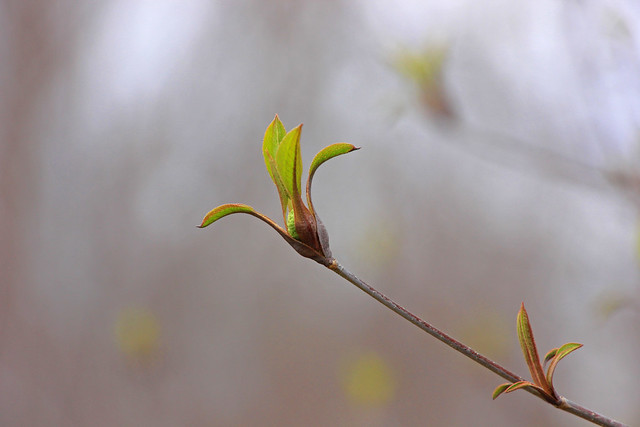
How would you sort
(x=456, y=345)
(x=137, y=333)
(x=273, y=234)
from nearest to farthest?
(x=456, y=345) → (x=137, y=333) → (x=273, y=234)

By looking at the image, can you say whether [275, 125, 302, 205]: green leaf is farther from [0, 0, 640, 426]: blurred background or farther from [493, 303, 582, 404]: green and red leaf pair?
[0, 0, 640, 426]: blurred background

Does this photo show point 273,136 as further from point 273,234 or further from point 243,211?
point 273,234

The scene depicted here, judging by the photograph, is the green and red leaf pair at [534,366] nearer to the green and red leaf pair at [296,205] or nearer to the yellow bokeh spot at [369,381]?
the green and red leaf pair at [296,205]

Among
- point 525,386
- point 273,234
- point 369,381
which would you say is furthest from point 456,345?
point 273,234

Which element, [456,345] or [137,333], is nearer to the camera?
[456,345]

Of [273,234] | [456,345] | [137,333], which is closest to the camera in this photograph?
[456,345]

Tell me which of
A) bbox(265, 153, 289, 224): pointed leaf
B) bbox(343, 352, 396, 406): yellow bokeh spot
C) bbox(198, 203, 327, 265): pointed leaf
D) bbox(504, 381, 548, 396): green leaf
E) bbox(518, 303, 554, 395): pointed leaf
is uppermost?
bbox(265, 153, 289, 224): pointed leaf

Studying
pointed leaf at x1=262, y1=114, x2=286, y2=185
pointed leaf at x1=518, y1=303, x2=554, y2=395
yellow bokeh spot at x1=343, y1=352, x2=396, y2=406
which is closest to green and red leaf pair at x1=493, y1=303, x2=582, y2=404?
pointed leaf at x1=518, y1=303, x2=554, y2=395
